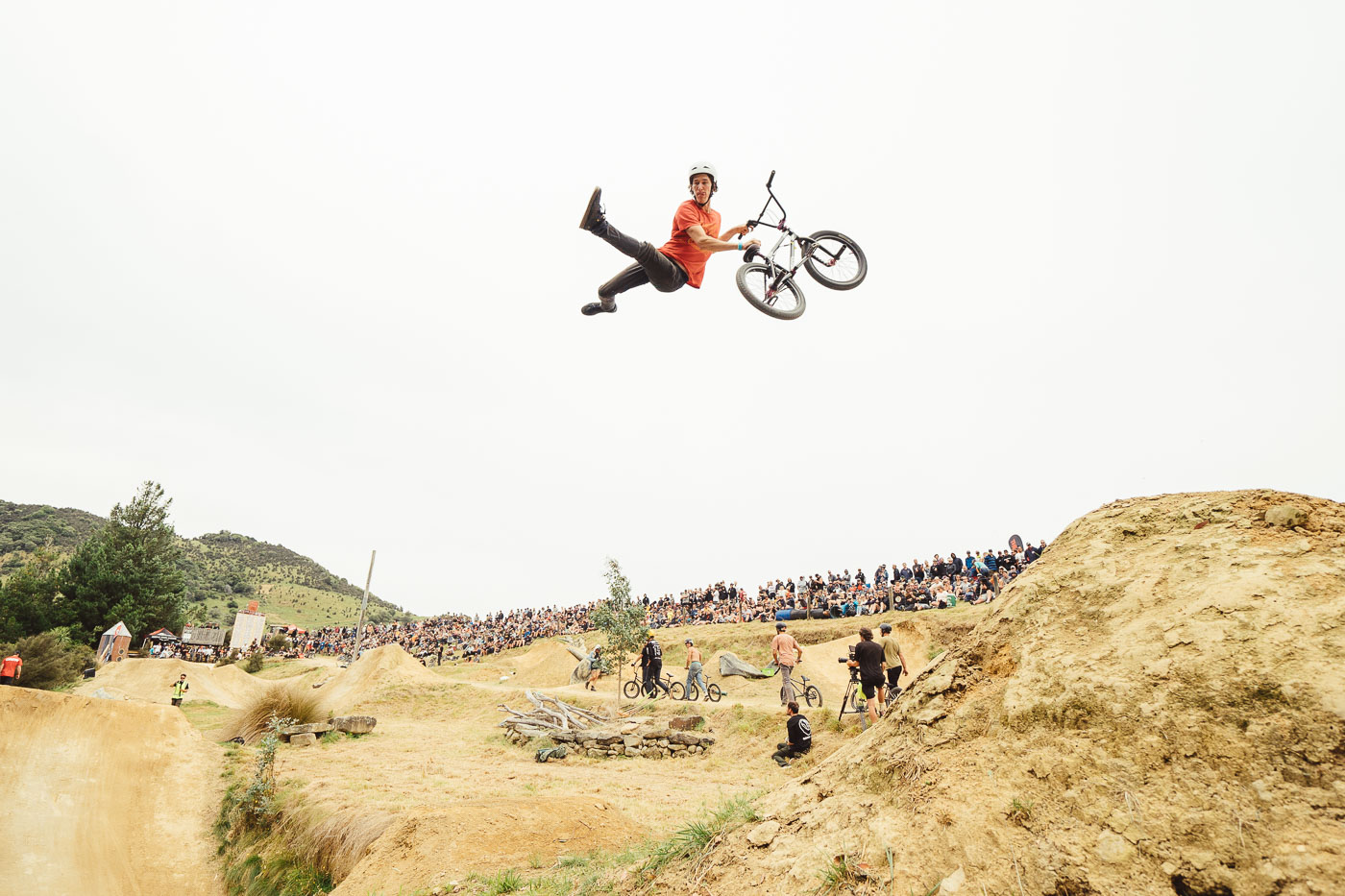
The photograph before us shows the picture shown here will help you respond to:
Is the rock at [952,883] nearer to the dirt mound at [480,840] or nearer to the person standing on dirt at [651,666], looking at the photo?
the dirt mound at [480,840]

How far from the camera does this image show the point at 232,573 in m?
96.3

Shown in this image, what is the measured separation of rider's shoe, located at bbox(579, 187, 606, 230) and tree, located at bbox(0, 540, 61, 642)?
145 feet

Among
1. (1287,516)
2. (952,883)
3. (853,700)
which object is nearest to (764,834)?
(952,883)

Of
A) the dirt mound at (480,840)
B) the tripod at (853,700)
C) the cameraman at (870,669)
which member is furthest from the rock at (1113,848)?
the tripod at (853,700)

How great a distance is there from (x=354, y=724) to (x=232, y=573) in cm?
9536

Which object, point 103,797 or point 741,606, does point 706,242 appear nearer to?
point 103,797

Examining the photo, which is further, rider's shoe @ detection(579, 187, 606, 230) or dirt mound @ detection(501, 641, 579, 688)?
dirt mound @ detection(501, 641, 579, 688)

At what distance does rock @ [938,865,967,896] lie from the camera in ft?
10.6

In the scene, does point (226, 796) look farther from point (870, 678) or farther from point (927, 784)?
point (927, 784)

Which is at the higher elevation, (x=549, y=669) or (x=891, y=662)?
(x=891, y=662)

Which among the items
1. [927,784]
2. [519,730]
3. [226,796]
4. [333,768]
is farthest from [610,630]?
[927,784]

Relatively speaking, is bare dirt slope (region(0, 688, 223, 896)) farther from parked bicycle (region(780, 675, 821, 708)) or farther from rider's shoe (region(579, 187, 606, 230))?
parked bicycle (region(780, 675, 821, 708))

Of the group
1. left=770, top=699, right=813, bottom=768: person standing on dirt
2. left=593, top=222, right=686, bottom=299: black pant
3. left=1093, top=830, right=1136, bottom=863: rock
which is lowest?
left=770, top=699, right=813, bottom=768: person standing on dirt

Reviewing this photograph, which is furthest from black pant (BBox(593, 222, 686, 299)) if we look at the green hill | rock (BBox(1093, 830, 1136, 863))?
the green hill
